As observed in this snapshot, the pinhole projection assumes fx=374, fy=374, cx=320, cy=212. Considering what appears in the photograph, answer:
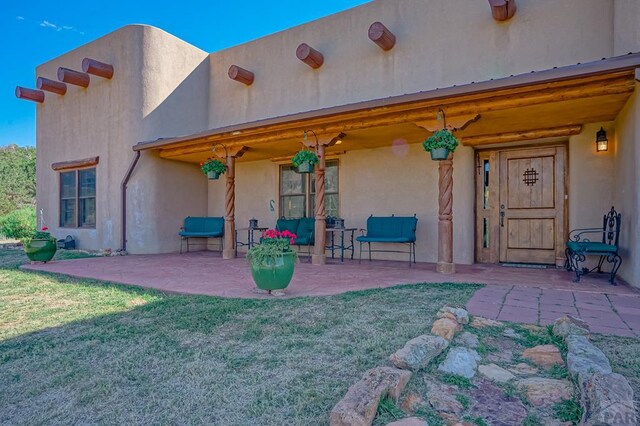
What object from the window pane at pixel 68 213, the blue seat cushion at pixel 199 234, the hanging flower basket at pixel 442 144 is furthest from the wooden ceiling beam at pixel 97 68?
the hanging flower basket at pixel 442 144

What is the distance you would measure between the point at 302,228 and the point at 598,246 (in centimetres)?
469

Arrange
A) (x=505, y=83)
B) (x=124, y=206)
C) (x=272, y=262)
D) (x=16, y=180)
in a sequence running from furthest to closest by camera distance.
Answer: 1. (x=16, y=180)
2. (x=124, y=206)
3. (x=505, y=83)
4. (x=272, y=262)

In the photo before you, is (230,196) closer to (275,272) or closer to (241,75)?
(241,75)

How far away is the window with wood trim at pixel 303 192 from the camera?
763 centimetres

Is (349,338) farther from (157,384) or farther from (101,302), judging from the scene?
(101,302)

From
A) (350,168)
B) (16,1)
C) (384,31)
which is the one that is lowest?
(350,168)

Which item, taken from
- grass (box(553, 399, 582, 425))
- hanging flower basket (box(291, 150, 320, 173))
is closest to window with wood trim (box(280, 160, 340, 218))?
hanging flower basket (box(291, 150, 320, 173))

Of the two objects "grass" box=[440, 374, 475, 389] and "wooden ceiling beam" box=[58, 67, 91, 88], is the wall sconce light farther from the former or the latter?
"wooden ceiling beam" box=[58, 67, 91, 88]

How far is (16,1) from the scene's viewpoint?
9305mm

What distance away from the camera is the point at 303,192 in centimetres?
801

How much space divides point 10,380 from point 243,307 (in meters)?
1.68

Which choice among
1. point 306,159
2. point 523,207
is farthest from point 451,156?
point 306,159

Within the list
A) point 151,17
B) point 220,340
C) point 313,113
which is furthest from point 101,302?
point 151,17

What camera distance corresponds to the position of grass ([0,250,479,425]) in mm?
1835
